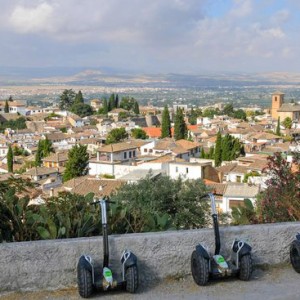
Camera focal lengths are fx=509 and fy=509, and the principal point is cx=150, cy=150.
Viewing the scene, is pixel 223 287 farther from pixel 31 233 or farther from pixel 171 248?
pixel 31 233

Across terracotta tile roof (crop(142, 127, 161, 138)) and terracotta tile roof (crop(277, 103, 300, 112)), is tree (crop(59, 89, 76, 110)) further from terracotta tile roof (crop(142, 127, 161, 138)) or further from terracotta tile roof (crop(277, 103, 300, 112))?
terracotta tile roof (crop(277, 103, 300, 112))

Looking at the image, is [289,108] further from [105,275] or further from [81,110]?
[105,275]

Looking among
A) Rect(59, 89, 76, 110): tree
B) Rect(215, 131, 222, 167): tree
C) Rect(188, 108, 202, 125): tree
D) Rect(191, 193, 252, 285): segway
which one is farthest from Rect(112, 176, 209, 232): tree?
Rect(59, 89, 76, 110): tree

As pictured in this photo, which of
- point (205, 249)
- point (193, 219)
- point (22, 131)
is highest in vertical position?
point (205, 249)

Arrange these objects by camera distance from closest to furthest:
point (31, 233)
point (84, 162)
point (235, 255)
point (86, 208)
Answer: point (235, 255) < point (31, 233) < point (86, 208) < point (84, 162)

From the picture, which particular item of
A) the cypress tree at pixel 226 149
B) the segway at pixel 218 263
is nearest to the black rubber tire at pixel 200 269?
the segway at pixel 218 263

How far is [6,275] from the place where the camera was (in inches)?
164

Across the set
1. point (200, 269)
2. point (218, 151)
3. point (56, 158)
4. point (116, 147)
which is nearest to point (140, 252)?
point (200, 269)

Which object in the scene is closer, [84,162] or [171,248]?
[171,248]

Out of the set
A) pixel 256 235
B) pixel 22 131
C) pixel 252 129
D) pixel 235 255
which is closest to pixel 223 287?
pixel 235 255

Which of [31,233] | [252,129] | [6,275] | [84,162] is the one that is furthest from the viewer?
[252,129]

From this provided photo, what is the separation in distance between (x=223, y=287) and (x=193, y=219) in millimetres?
10390

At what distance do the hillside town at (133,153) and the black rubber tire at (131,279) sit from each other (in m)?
2.46

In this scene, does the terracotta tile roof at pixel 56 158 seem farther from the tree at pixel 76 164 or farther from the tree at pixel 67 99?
the tree at pixel 67 99
